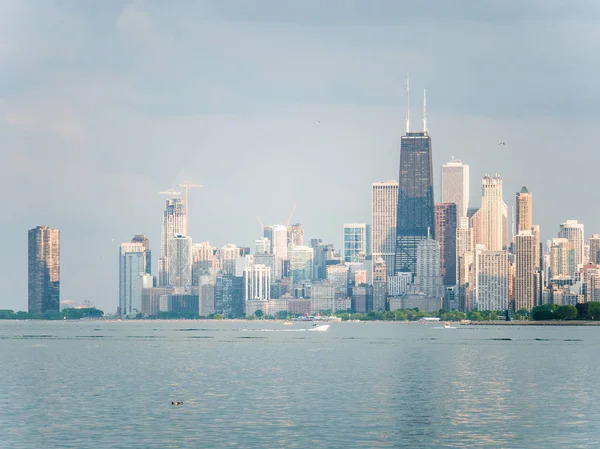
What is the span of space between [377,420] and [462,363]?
76.0 m

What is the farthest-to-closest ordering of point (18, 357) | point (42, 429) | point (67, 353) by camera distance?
point (67, 353)
point (18, 357)
point (42, 429)

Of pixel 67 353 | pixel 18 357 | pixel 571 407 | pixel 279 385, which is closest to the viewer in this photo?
pixel 571 407

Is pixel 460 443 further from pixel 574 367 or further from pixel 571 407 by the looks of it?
pixel 574 367

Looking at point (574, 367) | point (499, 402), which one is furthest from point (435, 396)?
point (574, 367)

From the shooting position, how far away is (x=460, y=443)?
7831cm

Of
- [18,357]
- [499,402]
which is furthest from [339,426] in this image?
[18,357]

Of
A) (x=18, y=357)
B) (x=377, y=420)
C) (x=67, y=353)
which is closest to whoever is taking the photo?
(x=377, y=420)

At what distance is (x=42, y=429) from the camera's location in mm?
85000

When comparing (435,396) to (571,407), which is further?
(435,396)

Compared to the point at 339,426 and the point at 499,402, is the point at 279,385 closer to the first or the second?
the point at 499,402

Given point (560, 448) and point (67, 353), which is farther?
point (67, 353)

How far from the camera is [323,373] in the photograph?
461 ft

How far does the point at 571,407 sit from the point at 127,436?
3845 centimetres

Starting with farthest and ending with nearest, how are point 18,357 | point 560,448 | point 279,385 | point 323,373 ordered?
point 18,357 < point 323,373 < point 279,385 < point 560,448
